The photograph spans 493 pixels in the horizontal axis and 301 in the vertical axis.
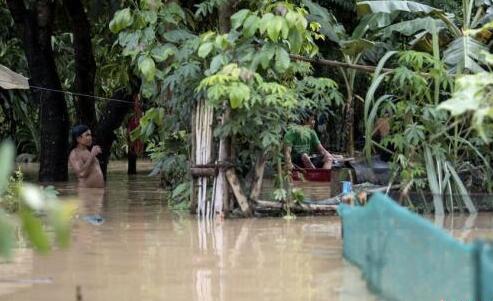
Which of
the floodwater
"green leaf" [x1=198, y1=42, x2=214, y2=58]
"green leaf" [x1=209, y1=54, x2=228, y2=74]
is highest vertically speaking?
"green leaf" [x1=198, y1=42, x2=214, y2=58]

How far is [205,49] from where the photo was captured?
→ 9.48 metres

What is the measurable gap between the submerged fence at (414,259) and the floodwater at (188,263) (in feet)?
1.03

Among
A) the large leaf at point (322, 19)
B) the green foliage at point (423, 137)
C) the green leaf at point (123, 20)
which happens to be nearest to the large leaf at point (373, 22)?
the large leaf at point (322, 19)

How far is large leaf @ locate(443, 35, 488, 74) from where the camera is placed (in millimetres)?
9727

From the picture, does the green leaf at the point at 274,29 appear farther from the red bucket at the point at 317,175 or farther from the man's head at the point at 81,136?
the red bucket at the point at 317,175

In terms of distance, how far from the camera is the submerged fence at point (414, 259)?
333cm

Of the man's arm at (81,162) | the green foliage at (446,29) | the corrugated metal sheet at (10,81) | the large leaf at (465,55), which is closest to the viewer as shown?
the large leaf at (465,55)

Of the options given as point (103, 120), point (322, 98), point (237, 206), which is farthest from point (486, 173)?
point (103, 120)

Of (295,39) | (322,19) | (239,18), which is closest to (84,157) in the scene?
(322,19)

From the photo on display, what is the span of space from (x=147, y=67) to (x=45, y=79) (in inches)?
267

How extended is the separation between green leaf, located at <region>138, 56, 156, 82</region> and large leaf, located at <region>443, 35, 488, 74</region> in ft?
12.6

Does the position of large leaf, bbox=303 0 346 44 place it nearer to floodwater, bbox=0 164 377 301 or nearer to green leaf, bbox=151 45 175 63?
green leaf, bbox=151 45 175 63

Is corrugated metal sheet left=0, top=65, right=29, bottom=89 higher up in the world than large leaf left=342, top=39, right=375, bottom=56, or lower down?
lower down

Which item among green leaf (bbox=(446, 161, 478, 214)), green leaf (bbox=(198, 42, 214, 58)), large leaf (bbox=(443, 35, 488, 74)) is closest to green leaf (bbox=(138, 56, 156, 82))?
green leaf (bbox=(198, 42, 214, 58))
